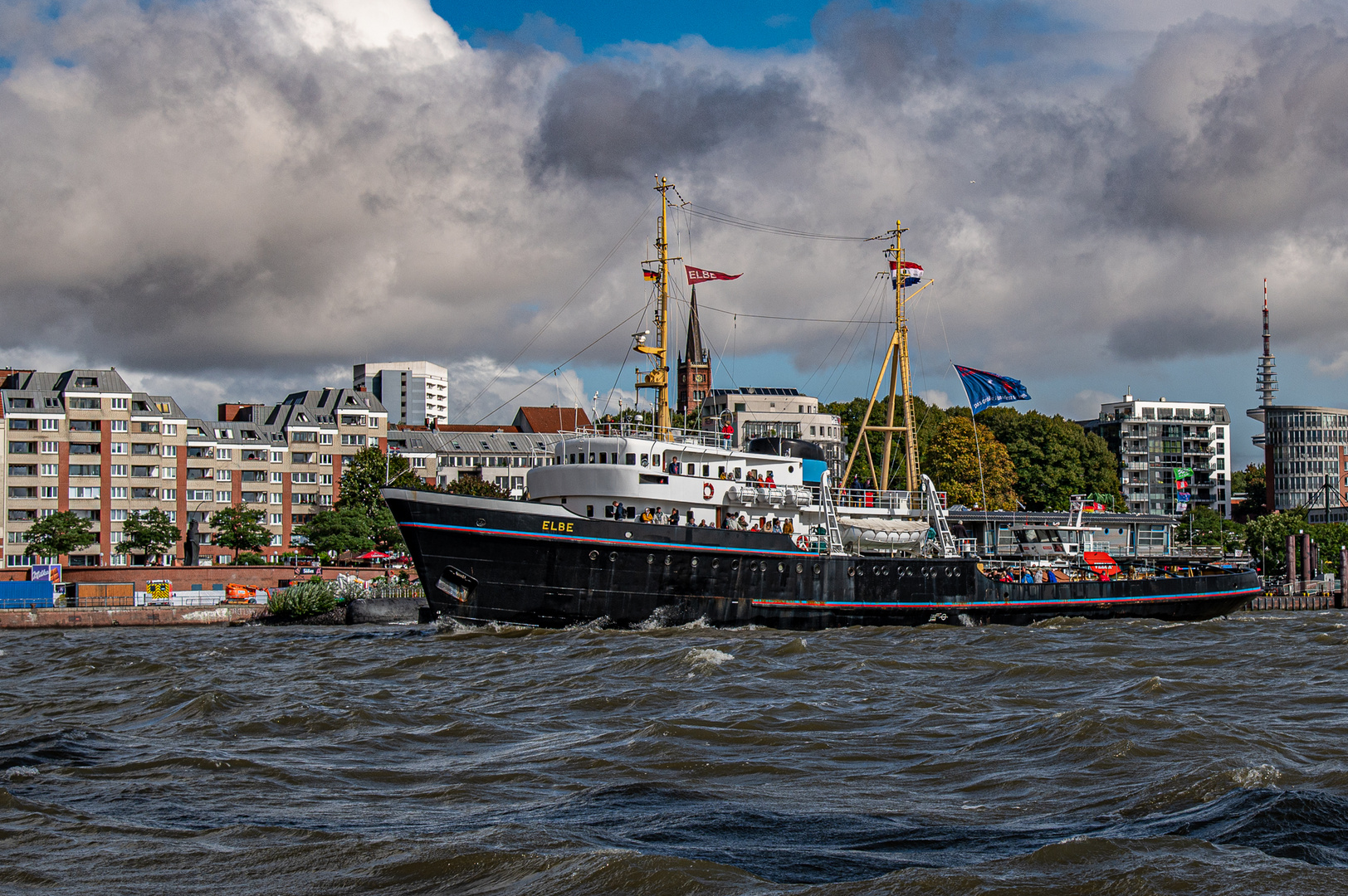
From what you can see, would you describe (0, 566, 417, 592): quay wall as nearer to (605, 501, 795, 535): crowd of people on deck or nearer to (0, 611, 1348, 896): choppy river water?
(605, 501, 795, 535): crowd of people on deck

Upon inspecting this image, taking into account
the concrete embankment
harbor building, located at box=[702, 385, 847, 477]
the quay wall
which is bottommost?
the concrete embankment

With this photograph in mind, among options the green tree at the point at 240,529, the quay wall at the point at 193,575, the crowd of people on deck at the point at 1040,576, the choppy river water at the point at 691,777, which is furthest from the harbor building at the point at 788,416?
the choppy river water at the point at 691,777

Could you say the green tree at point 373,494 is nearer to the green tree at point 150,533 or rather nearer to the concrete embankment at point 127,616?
the green tree at point 150,533

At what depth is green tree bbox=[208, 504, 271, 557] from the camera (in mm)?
91812

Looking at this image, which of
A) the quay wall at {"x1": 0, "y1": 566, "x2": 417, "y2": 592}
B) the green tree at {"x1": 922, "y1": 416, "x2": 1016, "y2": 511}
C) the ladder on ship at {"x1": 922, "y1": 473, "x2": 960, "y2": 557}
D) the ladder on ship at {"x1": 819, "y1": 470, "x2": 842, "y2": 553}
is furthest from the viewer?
the green tree at {"x1": 922, "y1": 416, "x2": 1016, "y2": 511}

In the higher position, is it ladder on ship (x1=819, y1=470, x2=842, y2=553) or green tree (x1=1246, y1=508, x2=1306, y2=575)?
ladder on ship (x1=819, y1=470, x2=842, y2=553)

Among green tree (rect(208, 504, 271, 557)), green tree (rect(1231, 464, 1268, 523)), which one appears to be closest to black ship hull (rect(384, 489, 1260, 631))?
green tree (rect(208, 504, 271, 557))

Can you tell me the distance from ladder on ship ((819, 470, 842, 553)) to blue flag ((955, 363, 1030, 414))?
9.02 metres

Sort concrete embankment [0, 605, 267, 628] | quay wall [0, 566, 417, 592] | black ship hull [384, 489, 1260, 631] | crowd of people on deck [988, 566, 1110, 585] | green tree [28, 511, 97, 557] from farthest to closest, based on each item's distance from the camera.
Result: green tree [28, 511, 97, 557], quay wall [0, 566, 417, 592], concrete embankment [0, 605, 267, 628], crowd of people on deck [988, 566, 1110, 585], black ship hull [384, 489, 1260, 631]

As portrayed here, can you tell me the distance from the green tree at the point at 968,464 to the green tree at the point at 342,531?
40.5 metres

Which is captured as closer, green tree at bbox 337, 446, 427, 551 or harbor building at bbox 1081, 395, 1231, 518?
green tree at bbox 337, 446, 427, 551

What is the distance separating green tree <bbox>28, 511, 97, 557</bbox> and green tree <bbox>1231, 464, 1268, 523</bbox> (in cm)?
12923

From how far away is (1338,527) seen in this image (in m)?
106

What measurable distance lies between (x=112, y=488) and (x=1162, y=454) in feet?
411
